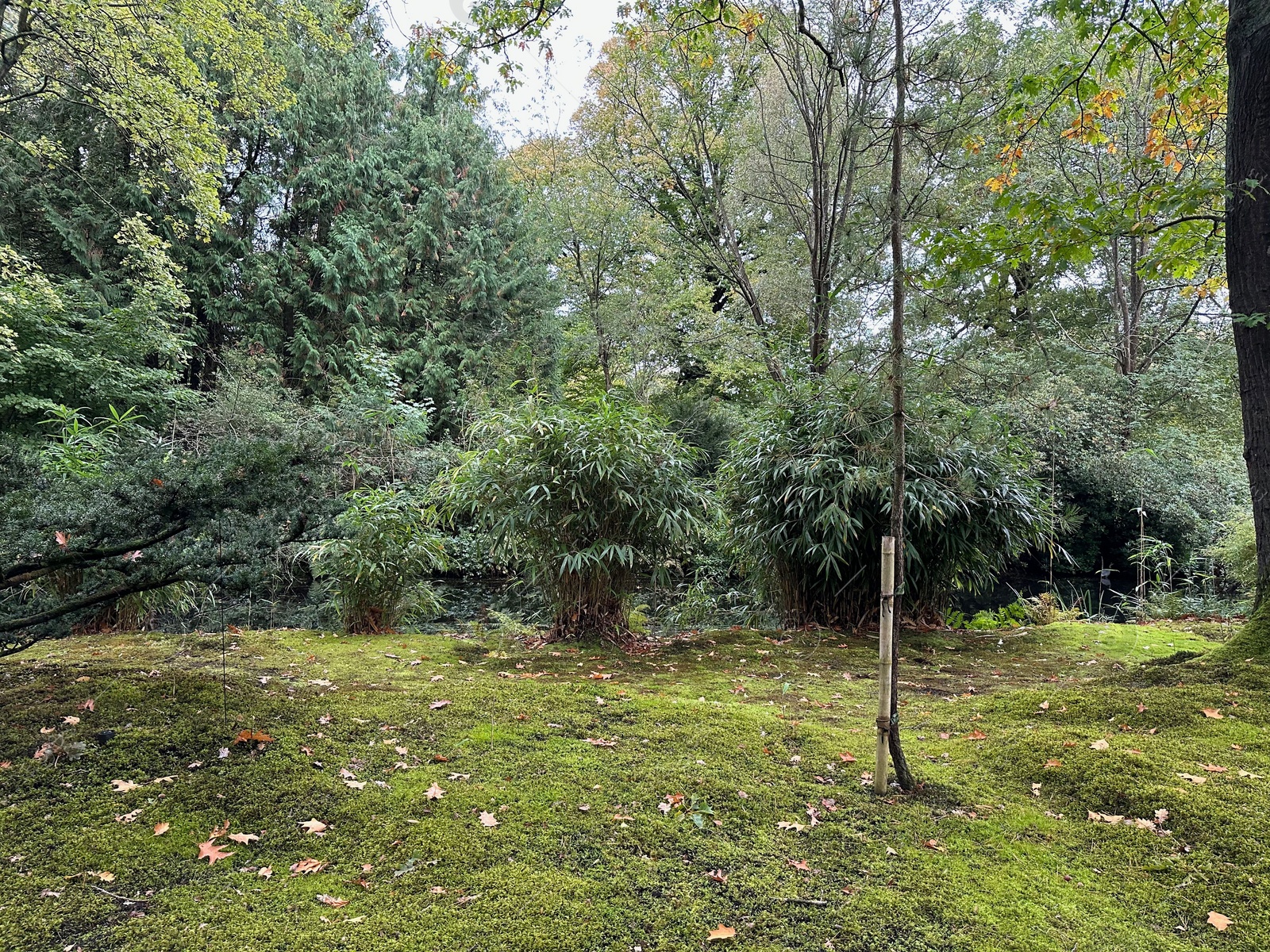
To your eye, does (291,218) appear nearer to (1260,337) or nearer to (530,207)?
(530,207)

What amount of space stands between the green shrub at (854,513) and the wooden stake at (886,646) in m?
→ 2.22

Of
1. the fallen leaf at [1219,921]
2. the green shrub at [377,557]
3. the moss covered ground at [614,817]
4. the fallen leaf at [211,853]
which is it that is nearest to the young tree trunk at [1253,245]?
the moss covered ground at [614,817]

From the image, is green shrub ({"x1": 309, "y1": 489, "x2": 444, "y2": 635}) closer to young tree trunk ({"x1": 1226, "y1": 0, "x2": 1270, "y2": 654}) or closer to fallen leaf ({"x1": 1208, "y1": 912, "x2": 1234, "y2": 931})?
fallen leaf ({"x1": 1208, "y1": 912, "x2": 1234, "y2": 931})

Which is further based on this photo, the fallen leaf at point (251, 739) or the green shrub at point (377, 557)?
the green shrub at point (377, 557)

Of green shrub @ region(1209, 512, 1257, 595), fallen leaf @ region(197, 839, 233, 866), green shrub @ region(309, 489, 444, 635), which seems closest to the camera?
fallen leaf @ region(197, 839, 233, 866)

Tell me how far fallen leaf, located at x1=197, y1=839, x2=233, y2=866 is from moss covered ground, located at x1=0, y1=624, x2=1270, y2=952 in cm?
2

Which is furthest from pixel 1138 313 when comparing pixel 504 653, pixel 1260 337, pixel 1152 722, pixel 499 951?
pixel 499 951

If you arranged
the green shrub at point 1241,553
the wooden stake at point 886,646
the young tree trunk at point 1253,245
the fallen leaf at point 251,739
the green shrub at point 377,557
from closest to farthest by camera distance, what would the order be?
the wooden stake at point 886,646 → the fallen leaf at point 251,739 → the young tree trunk at point 1253,245 → the green shrub at point 377,557 → the green shrub at point 1241,553

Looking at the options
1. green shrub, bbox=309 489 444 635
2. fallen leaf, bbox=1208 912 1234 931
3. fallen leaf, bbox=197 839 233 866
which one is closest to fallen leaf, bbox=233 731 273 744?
fallen leaf, bbox=197 839 233 866

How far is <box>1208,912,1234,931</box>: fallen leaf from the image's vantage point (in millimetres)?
1392

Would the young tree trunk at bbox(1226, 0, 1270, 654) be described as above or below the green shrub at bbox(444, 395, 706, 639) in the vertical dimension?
above

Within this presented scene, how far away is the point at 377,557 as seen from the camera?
4.43m

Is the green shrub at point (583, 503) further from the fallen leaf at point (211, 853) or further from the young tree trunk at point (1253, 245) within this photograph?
the young tree trunk at point (1253, 245)

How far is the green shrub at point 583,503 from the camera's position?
4.17m
